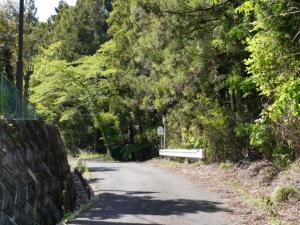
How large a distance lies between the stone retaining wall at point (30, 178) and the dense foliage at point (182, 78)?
581 cm

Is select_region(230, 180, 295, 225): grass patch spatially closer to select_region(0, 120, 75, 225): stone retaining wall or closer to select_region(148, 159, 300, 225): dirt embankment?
select_region(148, 159, 300, 225): dirt embankment

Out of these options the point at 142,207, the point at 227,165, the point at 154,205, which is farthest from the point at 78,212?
the point at 227,165

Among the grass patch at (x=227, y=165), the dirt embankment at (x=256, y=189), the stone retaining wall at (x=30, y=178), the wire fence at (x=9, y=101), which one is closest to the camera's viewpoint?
the dirt embankment at (x=256, y=189)

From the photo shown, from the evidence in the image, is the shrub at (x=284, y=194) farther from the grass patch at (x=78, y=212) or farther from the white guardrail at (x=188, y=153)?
the white guardrail at (x=188, y=153)

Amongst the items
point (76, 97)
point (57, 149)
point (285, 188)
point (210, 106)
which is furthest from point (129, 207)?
point (76, 97)

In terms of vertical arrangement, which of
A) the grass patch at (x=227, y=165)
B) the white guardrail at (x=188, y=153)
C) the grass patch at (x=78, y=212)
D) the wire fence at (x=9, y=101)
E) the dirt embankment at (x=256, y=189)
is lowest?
the grass patch at (x=78, y=212)

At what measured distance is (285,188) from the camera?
37.1ft

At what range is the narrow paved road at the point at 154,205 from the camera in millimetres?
10680

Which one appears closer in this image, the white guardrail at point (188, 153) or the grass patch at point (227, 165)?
the grass patch at point (227, 165)

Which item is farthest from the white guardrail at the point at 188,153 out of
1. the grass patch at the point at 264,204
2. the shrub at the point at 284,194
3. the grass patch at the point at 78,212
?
the shrub at the point at 284,194

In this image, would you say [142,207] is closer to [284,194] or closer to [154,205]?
[154,205]

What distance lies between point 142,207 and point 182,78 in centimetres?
880

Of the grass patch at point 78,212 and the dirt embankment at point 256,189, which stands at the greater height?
the dirt embankment at point 256,189

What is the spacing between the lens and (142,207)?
12328 mm
